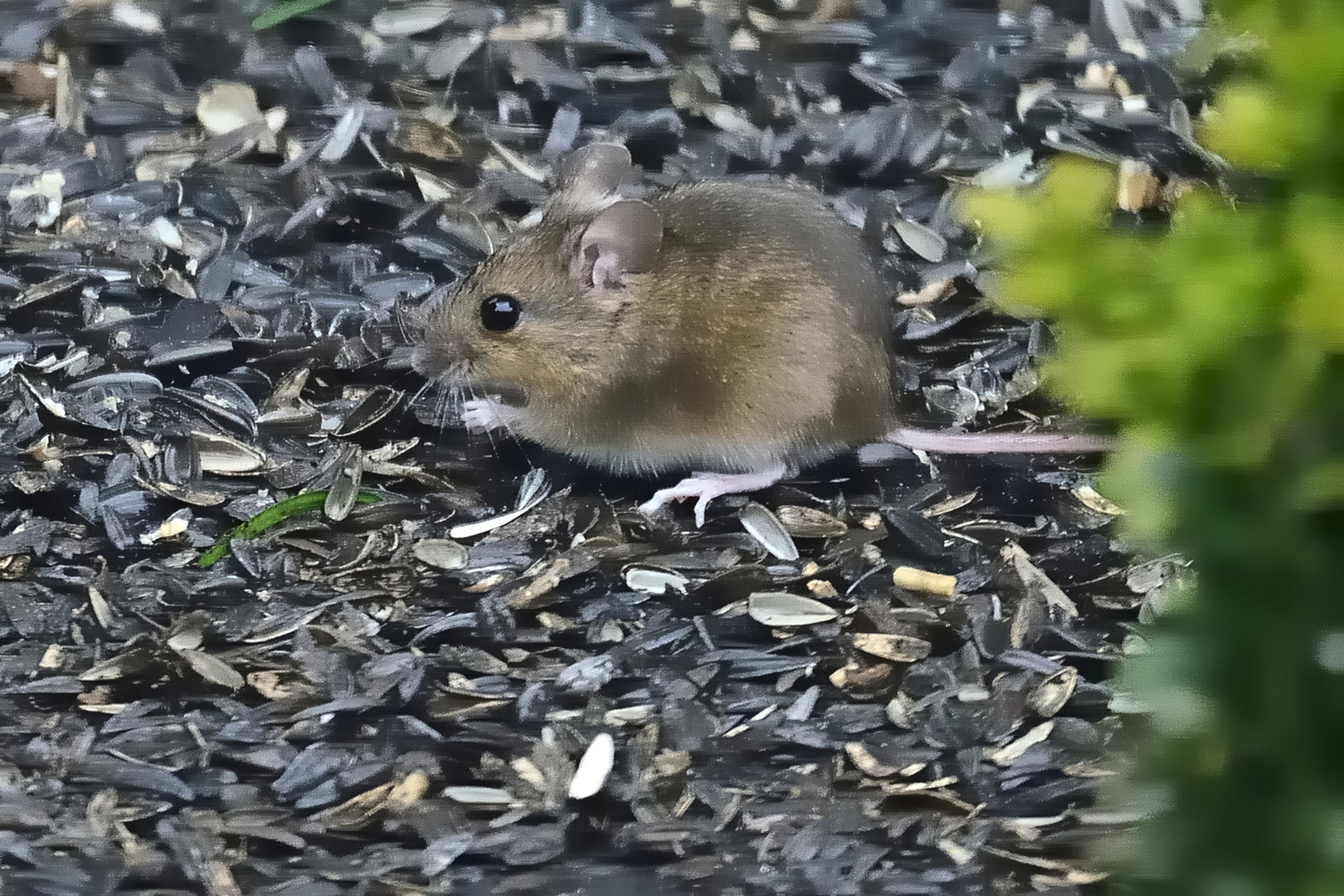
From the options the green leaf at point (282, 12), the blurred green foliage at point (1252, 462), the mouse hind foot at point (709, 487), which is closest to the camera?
the blurred green foliage at point (1252, 462)

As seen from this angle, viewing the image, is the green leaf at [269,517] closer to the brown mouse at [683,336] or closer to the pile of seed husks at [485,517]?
the pile of seed husks at [485,517]

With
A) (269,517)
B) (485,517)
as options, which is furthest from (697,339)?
(269,517)

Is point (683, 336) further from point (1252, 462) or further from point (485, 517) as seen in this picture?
point (1252, 462)

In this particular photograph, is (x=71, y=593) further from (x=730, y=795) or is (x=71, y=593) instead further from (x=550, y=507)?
(x=730, y=795)

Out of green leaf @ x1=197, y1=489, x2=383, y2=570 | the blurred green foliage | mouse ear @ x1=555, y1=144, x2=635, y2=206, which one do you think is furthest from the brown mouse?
the blurred green foliage

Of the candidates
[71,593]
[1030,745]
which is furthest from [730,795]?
[71,593]

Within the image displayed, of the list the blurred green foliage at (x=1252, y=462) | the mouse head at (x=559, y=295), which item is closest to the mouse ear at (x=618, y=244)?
the mouse head at (x=559, y=295)
